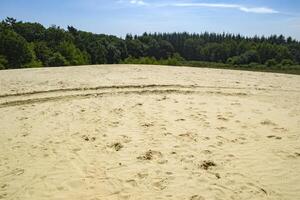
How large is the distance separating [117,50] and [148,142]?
8710cm

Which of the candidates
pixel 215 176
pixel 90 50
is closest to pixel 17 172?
pixel 215 176

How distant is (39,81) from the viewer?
15414mm

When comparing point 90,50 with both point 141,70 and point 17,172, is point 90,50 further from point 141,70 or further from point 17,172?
point 17,172

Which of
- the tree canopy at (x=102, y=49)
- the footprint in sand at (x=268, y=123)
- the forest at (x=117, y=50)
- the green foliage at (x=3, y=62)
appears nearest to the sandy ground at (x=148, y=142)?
the footprint in sand at (x=268, y=123)

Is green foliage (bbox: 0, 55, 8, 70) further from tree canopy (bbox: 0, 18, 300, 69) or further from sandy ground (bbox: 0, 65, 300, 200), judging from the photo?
sandy ground (bbox: 0, 65, 300, 200)

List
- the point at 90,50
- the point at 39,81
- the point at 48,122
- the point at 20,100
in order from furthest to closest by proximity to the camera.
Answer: the point at 90,50, the point at 39,81, the point at 20,100, the point at 48,122

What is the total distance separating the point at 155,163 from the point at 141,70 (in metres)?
13.4

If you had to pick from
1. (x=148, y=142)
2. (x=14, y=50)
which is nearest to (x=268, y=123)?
(x=148, y=142)

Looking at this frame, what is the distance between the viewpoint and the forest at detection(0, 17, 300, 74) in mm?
46406

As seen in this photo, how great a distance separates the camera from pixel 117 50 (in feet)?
303

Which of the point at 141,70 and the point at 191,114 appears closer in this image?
the point at 191,114

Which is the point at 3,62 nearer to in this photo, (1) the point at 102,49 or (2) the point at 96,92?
(2) the point at 96,92

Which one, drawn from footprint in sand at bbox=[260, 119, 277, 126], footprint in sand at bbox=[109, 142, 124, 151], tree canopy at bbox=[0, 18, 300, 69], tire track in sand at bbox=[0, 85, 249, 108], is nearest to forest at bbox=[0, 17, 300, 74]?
tree canopy at bbox=[0, 18, 300, 69]

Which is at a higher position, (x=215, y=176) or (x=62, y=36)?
(x=62, y=36)
